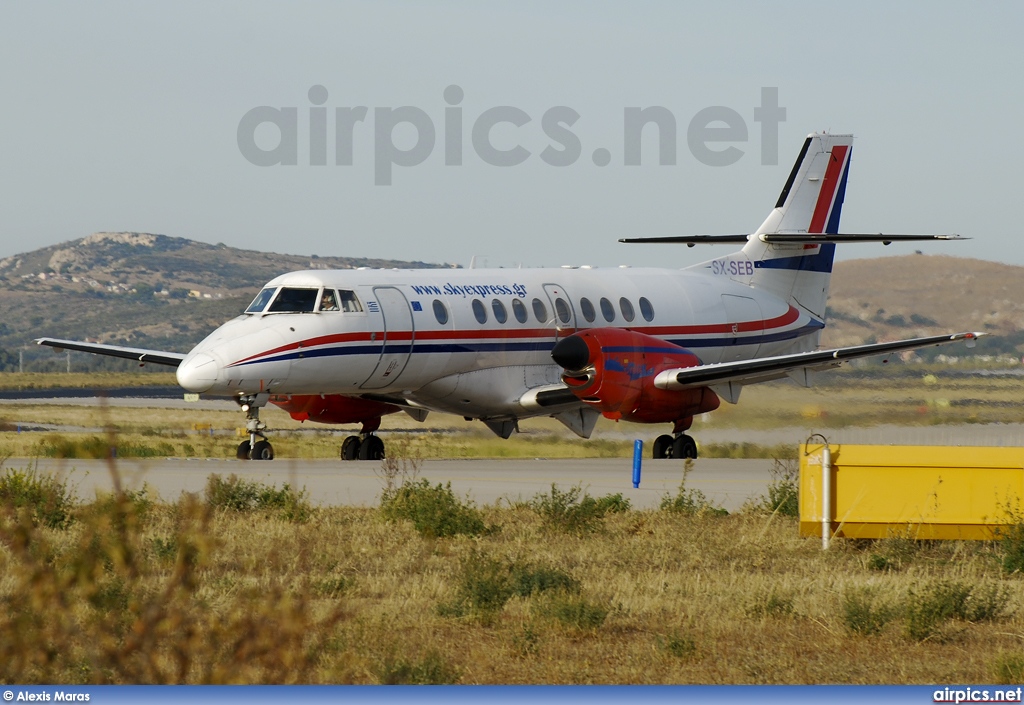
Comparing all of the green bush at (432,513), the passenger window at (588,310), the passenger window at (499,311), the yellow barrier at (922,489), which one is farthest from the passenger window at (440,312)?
the yellow barrier at (922,489)

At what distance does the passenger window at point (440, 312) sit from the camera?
25.1 m

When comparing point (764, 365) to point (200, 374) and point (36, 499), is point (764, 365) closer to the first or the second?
point (200, 374)

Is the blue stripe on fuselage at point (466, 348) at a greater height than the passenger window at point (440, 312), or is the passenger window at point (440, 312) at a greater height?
the passenger window at point (440, 312)

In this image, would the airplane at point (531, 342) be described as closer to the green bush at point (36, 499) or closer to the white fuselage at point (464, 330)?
the white fuselage at point (464, 330)

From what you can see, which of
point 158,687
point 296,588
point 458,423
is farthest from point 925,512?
point 458,423

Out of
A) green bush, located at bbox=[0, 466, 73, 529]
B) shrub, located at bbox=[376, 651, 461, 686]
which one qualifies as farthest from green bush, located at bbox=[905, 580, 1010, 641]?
green bush, located at bbox=[0, 466, 73, 529]

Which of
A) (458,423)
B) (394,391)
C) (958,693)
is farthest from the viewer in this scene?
(458,423)

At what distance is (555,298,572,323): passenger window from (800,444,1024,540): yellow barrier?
41.1 ft

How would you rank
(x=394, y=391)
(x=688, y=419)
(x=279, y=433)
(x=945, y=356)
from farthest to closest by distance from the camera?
(x=279, y=433) < (x=945, y=356) < (x=688, y=419) < (x=394, y=391)

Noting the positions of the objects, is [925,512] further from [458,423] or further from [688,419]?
[458,423]

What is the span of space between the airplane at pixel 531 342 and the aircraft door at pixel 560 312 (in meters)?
0.03

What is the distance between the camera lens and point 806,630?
11320 millimetres

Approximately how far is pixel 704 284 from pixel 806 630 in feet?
63.0

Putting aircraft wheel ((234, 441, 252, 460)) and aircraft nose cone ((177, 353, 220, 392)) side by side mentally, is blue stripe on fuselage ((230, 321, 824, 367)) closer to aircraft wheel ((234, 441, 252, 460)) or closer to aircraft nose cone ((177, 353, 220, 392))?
aircraft nose cone ((177, 353, 220, 392))
